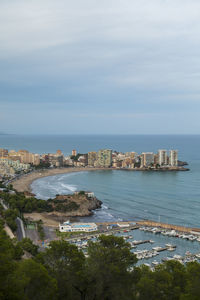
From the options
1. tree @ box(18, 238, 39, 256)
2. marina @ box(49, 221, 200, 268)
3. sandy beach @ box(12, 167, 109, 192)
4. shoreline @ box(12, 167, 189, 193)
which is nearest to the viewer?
tree @ box(18, 238, 39, 256)

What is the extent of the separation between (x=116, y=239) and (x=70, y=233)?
49.0ft

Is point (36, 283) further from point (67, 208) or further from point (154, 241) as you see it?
point (67, 208)

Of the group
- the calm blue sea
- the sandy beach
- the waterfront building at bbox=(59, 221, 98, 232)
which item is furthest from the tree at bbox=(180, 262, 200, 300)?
the sandy beach

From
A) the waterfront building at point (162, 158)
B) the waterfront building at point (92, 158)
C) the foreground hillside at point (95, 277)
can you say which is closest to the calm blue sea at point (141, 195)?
the waterfront building at point (162, 158)

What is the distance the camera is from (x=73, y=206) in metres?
32.6

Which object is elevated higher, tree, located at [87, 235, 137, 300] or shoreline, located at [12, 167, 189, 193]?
tree, located at [87, 235, 137, 300]

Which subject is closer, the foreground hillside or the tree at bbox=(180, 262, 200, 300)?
the tree at bbox=(180, 262, 200, 300)

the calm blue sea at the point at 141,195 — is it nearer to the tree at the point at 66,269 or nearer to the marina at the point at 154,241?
the marina at the point at 154,241

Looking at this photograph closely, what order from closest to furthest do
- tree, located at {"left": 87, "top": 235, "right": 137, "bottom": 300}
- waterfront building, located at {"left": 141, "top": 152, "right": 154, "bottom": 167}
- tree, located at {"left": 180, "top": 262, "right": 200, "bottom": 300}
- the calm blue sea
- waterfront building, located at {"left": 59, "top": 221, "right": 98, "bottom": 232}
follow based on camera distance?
1. tree, located at {"left": 180, "top": 262, "right": 200, "bottom": 300}
2. tree, located at {"left": 87, "top": 235, "right": 137, "bottom": 300}
3. waterfront building, located at {"left": 59, "top": 221, "right": 98, "bottom": 232}
4. the calm blue sea
5. waterfront building, located at {"left": 141, "top": 152, "right": 154, "bottom": 167}

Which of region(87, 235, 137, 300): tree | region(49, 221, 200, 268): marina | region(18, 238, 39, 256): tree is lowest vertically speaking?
region(49, 221, 200, 268): marina

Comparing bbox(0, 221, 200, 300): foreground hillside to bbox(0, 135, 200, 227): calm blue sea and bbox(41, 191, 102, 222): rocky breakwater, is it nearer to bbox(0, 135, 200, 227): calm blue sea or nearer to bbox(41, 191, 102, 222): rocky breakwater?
bbox(0, 135, 200, 227): calm blue sea

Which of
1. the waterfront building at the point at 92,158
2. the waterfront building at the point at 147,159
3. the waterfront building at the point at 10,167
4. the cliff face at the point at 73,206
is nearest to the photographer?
the cliff face at the point at 73,206

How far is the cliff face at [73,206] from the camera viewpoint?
31984 mm

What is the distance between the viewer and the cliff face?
105 feet
